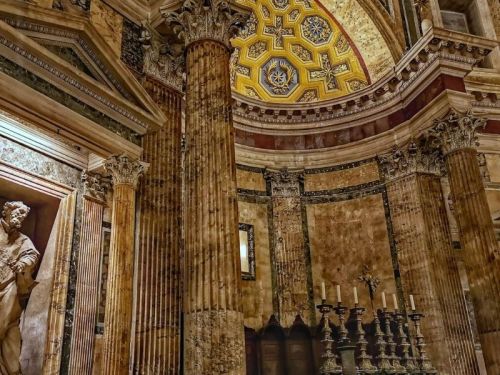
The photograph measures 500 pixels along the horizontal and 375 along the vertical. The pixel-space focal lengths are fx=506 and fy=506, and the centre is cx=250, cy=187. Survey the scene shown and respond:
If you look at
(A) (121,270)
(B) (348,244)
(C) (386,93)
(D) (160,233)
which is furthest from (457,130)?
(A) (121,270)

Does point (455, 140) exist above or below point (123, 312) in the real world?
above

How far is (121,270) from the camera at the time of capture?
23.9 ft

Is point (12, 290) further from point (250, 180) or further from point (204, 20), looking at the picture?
point (250, 180)

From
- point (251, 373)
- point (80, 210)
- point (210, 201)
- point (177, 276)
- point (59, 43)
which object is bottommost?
point (251, 373)

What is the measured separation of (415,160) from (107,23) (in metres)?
8.20

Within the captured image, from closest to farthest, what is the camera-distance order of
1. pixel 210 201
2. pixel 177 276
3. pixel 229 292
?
1. pixel 229 292
2. pixel 210 201
3. pixel 177 276

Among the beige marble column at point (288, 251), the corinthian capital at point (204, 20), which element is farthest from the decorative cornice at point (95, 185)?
the beige marble column at point (288, 251)

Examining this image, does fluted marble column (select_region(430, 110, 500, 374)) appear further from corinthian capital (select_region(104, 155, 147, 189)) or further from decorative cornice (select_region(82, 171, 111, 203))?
decorative cornice (select_region(82, 171, 111, 203))

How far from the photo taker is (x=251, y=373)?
11750 millimetres

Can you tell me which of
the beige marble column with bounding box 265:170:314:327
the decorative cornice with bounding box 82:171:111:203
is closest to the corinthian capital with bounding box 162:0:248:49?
the decorative cornice with bounding box 82:171:111:203

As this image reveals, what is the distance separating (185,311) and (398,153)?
8839mm

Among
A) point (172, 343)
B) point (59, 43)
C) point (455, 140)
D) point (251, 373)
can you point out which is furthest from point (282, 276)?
point (59, 43)

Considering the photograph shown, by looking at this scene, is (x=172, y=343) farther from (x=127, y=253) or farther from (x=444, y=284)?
(x=444, y=284)

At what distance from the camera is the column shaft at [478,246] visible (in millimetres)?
9828
